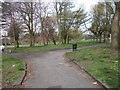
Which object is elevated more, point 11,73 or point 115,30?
point 115,30

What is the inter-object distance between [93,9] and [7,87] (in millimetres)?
48921

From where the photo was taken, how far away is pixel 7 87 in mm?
10430

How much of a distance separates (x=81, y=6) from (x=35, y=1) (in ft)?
53.7

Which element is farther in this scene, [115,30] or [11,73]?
[115,30]

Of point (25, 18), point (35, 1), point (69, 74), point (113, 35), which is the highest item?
point (35, 1)

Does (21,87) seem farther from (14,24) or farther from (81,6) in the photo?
(81,6)

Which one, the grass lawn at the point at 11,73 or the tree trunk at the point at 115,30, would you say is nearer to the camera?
→ the grass lawn at the point at 11,73

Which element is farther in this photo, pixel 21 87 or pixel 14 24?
pixel 14 24

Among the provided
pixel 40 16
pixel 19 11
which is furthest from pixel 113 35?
pixel 40 16

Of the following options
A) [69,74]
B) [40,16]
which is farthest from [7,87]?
[40,16]

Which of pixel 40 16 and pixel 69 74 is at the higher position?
pixel 40 16

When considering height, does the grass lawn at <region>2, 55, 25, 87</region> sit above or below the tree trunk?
below

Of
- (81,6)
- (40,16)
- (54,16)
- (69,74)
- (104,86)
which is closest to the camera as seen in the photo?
(104,86)

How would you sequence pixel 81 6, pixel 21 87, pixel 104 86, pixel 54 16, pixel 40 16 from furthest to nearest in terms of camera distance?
1. pixel 81 6
2. pixel 54 16
3. pixel 40 16
4. pixel 21 87
5. pixel 104 86
